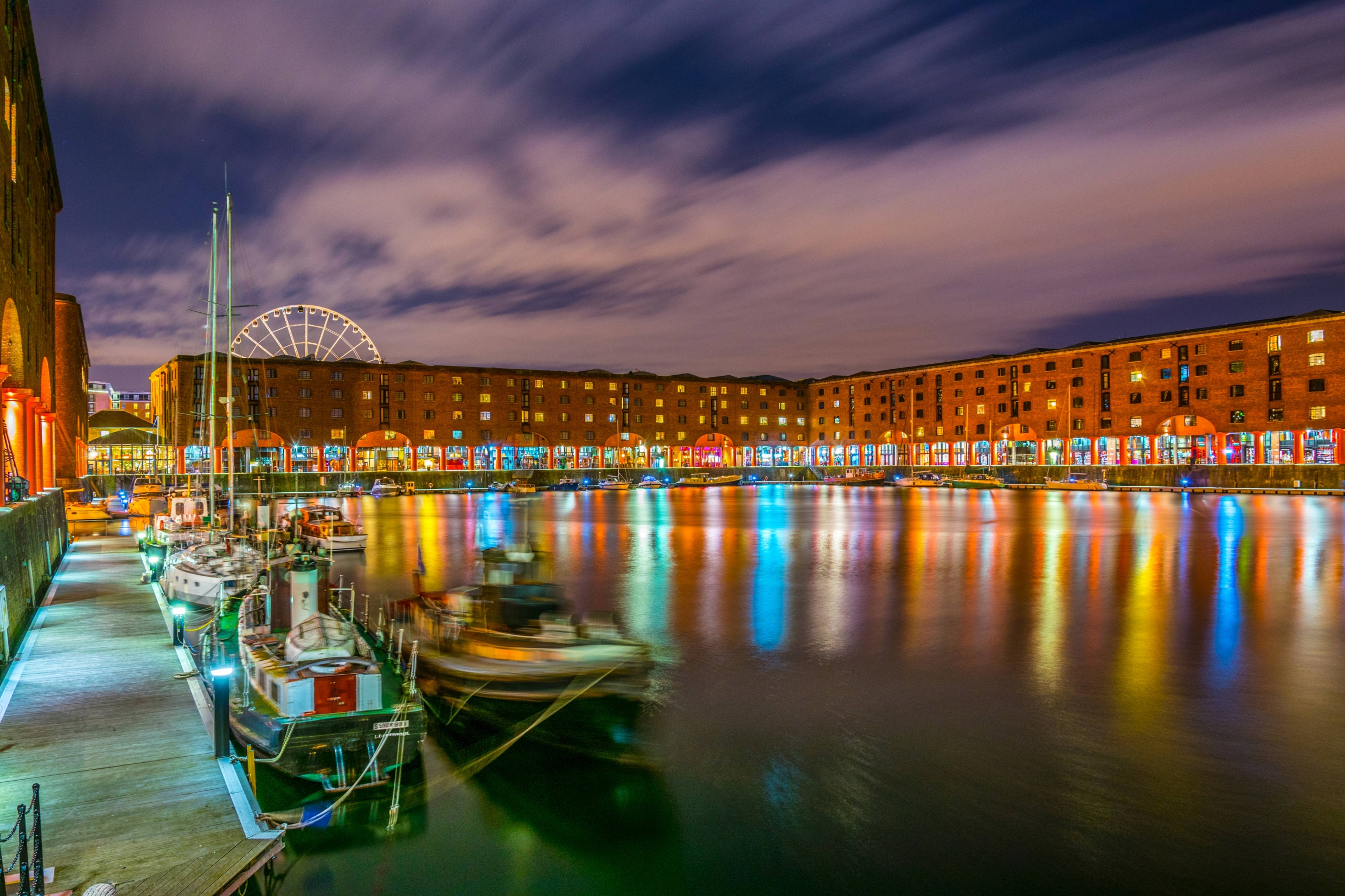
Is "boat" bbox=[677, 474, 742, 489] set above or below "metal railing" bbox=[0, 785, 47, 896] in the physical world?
below

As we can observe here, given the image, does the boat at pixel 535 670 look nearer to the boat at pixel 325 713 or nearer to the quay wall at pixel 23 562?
the boat at pixel 325 713

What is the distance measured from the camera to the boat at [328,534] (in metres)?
43.7

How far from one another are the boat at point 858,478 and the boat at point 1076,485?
2661 cm

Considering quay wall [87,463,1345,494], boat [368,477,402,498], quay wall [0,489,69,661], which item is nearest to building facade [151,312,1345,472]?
quay wall [87,463,1345,494]

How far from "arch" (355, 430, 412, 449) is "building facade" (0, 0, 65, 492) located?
6948cm

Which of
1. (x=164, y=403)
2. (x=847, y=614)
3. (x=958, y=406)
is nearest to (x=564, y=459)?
(x=164, y=403)

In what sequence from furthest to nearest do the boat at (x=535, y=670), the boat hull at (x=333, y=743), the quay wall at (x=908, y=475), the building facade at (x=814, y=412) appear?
Answer: the building facade at (x=814, y=412)
the quay wall at (x=908, y=475)
the boat at (x=535, y=670)
the boat hull at (x=333, y=743)

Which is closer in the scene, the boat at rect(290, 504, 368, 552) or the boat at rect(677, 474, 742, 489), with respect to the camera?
the boat at rect(290, 504, 368, 552)

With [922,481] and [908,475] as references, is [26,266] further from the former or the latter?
[908,475]

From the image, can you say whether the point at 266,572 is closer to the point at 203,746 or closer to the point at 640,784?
the point at 203,746

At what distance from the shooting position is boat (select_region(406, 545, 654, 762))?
15133 millimetres

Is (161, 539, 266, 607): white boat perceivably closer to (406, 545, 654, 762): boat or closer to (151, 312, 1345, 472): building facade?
(406, 545, 654, 762): boat

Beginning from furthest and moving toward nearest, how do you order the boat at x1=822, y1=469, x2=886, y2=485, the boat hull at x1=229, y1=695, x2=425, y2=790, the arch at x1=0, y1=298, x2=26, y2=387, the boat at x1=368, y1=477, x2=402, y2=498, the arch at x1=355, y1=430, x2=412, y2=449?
the boat at x1=822, y1=469, x2=886, y2=485 → the arch at x1=355, y1=430, x2=412, y2=449 → the boat at x1=368, y1=477, x2=402, y2=498 → the arch at x1=0, y1=298, x2=26, y2=387 → the boat hull at x1=229, y1=695, x2=425, y2=790

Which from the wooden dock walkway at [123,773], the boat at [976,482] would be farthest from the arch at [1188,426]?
the wooden dock walkway at [123,773]
